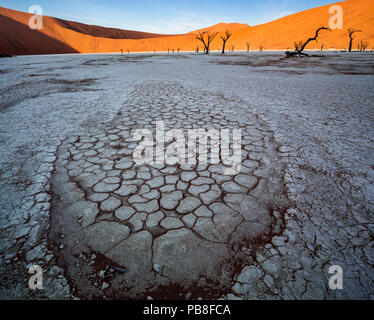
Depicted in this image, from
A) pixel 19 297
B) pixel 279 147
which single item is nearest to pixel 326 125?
pixel 279 147

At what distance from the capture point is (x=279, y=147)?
104 inches

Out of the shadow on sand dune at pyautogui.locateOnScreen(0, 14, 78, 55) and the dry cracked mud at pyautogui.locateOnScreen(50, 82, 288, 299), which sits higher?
the shadow on sand dune at pyautogui.locateOnScreen(0, 14, 78, 55)

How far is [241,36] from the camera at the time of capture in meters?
54.7

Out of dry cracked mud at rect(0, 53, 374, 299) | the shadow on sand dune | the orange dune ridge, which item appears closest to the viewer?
dry cracked mud at rect(0, 53, 374, 299)

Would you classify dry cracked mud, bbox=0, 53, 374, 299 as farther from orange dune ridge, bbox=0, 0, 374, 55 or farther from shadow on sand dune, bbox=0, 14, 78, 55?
shadow on sand dune, bbox=0, 14, 78, 55

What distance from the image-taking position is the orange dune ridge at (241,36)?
35469 mm

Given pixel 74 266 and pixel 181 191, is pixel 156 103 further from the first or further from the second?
pixel 74 266

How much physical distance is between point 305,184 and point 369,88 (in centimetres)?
619

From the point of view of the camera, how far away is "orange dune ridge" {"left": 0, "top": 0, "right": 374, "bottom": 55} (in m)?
35.5

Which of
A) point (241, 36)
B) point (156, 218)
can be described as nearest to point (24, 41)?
point (241, 36)

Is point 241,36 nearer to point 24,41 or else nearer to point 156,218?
point 24,41

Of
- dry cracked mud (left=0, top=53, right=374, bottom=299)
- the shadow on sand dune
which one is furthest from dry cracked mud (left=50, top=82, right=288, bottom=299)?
the shadow on sand dune

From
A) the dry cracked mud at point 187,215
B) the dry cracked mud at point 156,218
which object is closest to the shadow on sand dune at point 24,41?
the dry cracked mud at point 187,215

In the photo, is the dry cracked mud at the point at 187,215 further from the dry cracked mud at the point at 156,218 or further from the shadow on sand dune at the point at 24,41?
the shadow on sand dune at the point at 24,41
